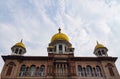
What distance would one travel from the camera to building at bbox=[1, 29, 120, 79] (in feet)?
75.7

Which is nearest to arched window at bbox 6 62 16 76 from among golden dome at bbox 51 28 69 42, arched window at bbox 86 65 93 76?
golden dome at bbox 51 28 69 42

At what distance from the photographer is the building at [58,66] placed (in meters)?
23.1

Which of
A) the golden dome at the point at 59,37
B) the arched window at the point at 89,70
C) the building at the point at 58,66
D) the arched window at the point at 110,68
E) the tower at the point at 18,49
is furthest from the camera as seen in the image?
the golden dome at the point at 59,37

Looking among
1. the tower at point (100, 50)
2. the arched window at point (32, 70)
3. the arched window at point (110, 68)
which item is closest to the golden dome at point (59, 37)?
the tower at point (100, 50)

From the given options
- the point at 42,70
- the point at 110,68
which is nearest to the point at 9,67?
the point at 42,70

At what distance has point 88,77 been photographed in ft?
75.7

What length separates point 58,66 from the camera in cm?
2464

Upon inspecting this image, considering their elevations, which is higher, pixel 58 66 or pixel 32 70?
pixel 58 66

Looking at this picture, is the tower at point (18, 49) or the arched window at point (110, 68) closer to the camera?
the arched window at point (110, 68)

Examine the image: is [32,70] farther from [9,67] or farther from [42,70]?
[9,67]

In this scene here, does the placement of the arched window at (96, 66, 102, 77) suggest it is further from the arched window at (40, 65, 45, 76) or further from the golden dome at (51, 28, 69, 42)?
the golden dome at (51, 28, 69, 42)

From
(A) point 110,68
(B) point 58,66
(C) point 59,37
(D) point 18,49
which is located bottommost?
(A) point 110,68

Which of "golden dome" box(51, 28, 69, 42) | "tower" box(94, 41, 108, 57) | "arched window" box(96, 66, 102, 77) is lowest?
"arched window" box(96, 66, 102, 77)

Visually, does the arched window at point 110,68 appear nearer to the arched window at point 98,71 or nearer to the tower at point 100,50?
the arched window at point 98,71
